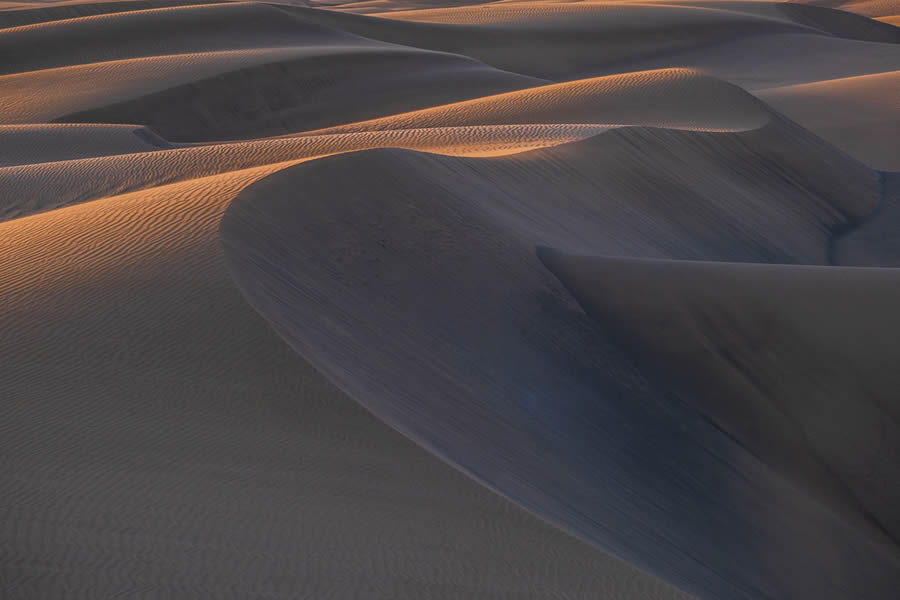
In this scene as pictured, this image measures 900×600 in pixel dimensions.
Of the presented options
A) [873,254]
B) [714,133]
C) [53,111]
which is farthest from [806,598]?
[53,111]

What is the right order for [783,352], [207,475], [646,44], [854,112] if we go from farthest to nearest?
[646,44], [854,112], [783,352], [207,475]

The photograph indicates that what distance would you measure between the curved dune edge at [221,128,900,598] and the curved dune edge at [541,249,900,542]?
141 millimetres

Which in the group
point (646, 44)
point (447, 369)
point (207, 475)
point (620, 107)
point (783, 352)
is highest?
point (207, 475)

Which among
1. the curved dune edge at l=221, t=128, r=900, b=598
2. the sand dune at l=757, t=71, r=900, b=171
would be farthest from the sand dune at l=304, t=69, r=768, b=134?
the curved dune edge at l=221, t=128, r=900, b=598

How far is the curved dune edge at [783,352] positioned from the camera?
5461 mm

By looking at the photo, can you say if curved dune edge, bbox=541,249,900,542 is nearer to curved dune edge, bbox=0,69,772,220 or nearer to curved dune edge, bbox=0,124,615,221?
curved dune edge, bbox=0,124,615,221

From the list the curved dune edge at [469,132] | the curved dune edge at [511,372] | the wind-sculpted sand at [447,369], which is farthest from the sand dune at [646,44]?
the curved dune edge at [511,372]

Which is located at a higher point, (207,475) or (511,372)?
(207,475)

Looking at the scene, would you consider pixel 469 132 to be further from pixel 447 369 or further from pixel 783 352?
pixel 447 369

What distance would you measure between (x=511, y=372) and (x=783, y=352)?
1.70m

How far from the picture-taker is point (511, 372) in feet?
16.1

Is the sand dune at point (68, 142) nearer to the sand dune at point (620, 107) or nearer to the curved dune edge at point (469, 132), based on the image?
the curved dune edge at point (469, 132)

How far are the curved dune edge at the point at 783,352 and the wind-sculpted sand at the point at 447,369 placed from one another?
0.05ft

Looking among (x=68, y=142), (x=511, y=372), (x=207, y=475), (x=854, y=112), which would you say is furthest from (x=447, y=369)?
(x=854, y=112)
